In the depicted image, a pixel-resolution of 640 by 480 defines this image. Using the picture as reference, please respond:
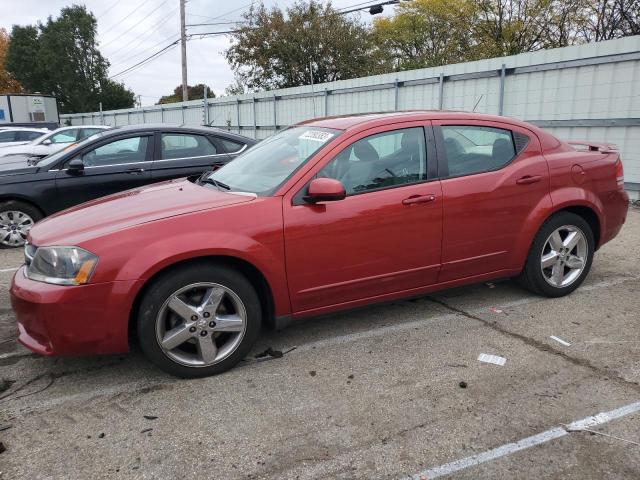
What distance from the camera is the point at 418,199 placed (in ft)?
12.2

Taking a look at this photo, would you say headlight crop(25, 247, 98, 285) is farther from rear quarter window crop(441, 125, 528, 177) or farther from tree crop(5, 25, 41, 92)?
tree crop(5, 25, 41, 92)

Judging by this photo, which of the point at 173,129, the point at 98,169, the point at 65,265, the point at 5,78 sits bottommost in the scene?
the point at 65,265

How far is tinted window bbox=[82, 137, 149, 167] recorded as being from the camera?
22.7ft

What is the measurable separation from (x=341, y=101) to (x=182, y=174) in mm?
9036

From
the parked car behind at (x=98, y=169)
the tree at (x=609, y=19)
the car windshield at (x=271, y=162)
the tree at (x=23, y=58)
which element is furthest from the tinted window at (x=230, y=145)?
the tree at (x=23, y=58)

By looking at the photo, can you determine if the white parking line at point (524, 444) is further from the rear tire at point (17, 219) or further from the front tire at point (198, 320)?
the rear tire at point (17, 219)

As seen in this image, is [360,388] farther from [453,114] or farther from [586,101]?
[586,101]

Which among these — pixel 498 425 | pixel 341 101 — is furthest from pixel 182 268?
pixel 341 101

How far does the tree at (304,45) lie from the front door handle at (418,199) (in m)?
31.4

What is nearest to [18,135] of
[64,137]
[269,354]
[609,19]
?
[64,137]

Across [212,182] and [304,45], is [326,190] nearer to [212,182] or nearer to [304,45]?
[212,182]

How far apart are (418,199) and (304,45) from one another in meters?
32.0

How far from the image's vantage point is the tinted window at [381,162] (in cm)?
362

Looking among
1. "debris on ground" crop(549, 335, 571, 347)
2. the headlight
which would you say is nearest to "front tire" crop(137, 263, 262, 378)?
the headlight
